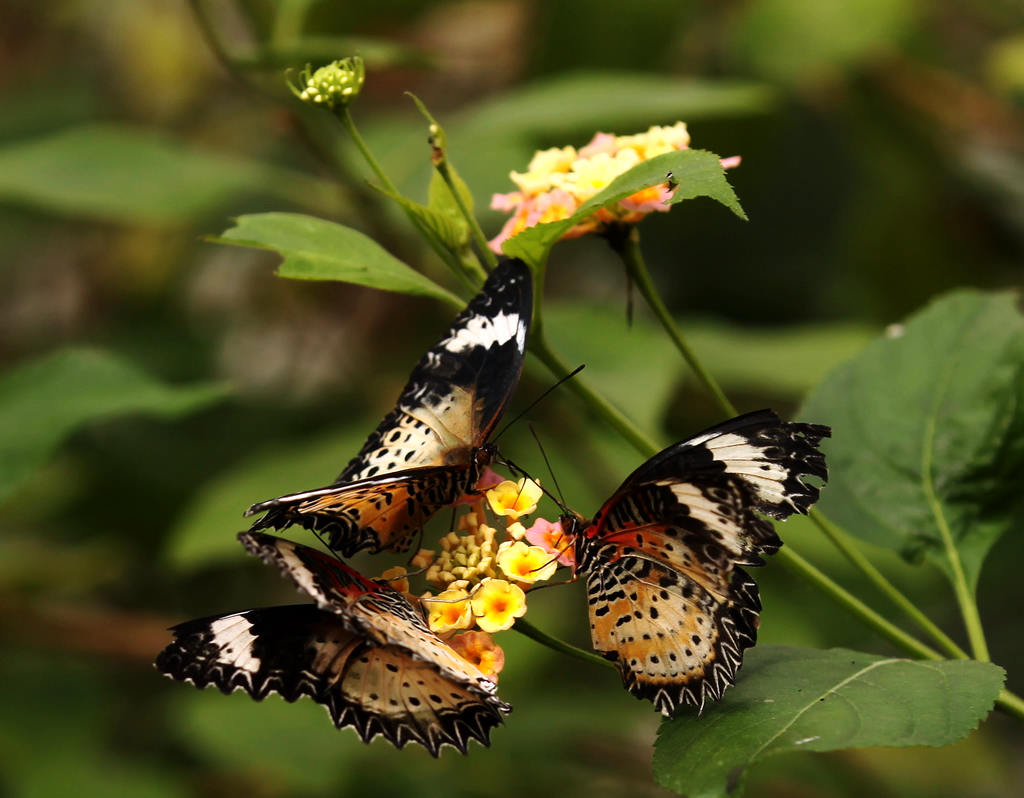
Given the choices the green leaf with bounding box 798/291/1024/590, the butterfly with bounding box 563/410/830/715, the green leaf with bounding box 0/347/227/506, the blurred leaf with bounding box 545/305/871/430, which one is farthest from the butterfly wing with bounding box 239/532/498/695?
the blurred leaf with bounding box 545/305/871/430

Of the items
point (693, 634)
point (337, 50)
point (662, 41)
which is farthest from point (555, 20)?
point (693, 634)

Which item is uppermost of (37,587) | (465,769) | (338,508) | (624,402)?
(338,508)

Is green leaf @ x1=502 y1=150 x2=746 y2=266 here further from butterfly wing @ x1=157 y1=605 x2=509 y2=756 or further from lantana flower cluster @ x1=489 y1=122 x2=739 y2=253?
butterfly wing @ x1=157 y1=605 x2=509 y2=756

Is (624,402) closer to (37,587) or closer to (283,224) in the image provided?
(283,224)

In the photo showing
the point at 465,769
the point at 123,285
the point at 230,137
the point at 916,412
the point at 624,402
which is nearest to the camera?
the point at 916,412

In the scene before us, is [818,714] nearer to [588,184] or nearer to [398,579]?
[398,579]

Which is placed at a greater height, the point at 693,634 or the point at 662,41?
the point at 662,41
